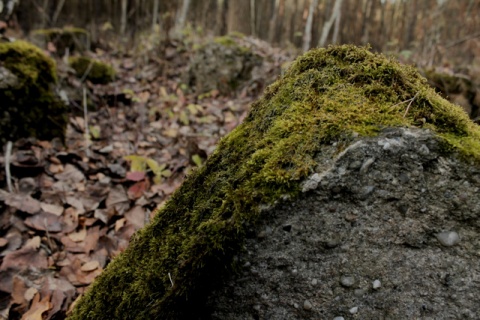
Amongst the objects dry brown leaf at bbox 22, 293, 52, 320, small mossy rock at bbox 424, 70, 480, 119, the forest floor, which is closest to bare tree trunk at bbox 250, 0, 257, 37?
the forest floor

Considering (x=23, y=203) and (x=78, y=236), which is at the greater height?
(x=23, y=203)

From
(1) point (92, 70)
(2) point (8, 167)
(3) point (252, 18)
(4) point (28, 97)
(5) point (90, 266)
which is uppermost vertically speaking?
(3) point (252, 18)

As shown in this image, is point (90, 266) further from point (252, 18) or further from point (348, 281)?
point (252, 18)

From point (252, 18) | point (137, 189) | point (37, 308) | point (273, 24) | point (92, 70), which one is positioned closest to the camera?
point (37, 308)

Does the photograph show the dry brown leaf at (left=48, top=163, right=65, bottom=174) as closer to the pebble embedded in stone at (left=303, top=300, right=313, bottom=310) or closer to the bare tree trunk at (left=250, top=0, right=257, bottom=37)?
the pebble embedded in stone at (left=303, top=300, right=313, bottom=310)

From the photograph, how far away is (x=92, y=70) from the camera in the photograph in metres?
6.37

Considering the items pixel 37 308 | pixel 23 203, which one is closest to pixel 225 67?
pixel 23 203

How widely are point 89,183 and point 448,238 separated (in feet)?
11.1

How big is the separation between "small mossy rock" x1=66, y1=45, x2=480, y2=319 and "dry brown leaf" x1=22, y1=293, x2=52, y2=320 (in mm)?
767

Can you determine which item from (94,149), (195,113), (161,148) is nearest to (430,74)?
(195,113)

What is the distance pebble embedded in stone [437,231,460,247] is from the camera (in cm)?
105

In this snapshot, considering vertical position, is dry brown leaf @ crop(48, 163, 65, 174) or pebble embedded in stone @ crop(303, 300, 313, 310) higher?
pebble embedded in stone @ crop(303, 300, 313, 310)

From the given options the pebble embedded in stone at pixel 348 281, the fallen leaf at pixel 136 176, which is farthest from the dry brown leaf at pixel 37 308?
the pebble embedded in stone at pixel 348 281

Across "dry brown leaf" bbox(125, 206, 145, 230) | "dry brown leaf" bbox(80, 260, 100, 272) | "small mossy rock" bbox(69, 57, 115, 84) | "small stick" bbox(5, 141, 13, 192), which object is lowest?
"dry brown leaf" bbox(80, 260, 100, 272)
